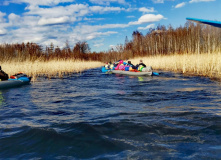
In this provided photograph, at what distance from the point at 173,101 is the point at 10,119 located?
415 cm

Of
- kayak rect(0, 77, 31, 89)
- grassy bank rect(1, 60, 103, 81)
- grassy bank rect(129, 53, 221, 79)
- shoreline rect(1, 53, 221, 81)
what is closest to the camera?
kayak rect(0, 77, 31, 89)

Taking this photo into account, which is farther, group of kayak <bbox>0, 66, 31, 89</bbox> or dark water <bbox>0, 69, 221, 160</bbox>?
group of kayak <bbox>0, 66, 31, 89</bbox>

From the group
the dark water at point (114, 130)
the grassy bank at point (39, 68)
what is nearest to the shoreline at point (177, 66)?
the grassy bank at point (39, 68)

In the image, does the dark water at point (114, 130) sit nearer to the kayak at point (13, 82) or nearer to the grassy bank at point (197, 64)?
the kayak at point (13, 82)

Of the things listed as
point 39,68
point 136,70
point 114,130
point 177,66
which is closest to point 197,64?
point 177,66

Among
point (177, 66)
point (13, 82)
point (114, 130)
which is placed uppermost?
point (177, 66)

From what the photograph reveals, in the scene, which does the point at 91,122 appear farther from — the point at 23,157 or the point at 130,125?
the point at 23,157

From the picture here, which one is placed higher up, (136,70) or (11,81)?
(136,70)

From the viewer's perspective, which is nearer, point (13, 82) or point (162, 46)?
point (13, 82)

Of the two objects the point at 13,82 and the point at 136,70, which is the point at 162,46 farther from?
the point at 13,82

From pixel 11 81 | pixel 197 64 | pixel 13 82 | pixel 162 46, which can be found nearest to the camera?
pixel 11 81

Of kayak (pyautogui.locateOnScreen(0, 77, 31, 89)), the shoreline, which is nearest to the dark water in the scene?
kayak (pyautogui.locateOnScreen(0, 77, 31, 89))

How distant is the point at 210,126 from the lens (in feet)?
12.2

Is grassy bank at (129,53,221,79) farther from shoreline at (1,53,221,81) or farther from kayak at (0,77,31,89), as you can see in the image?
kayak at (0,77,31,89)
